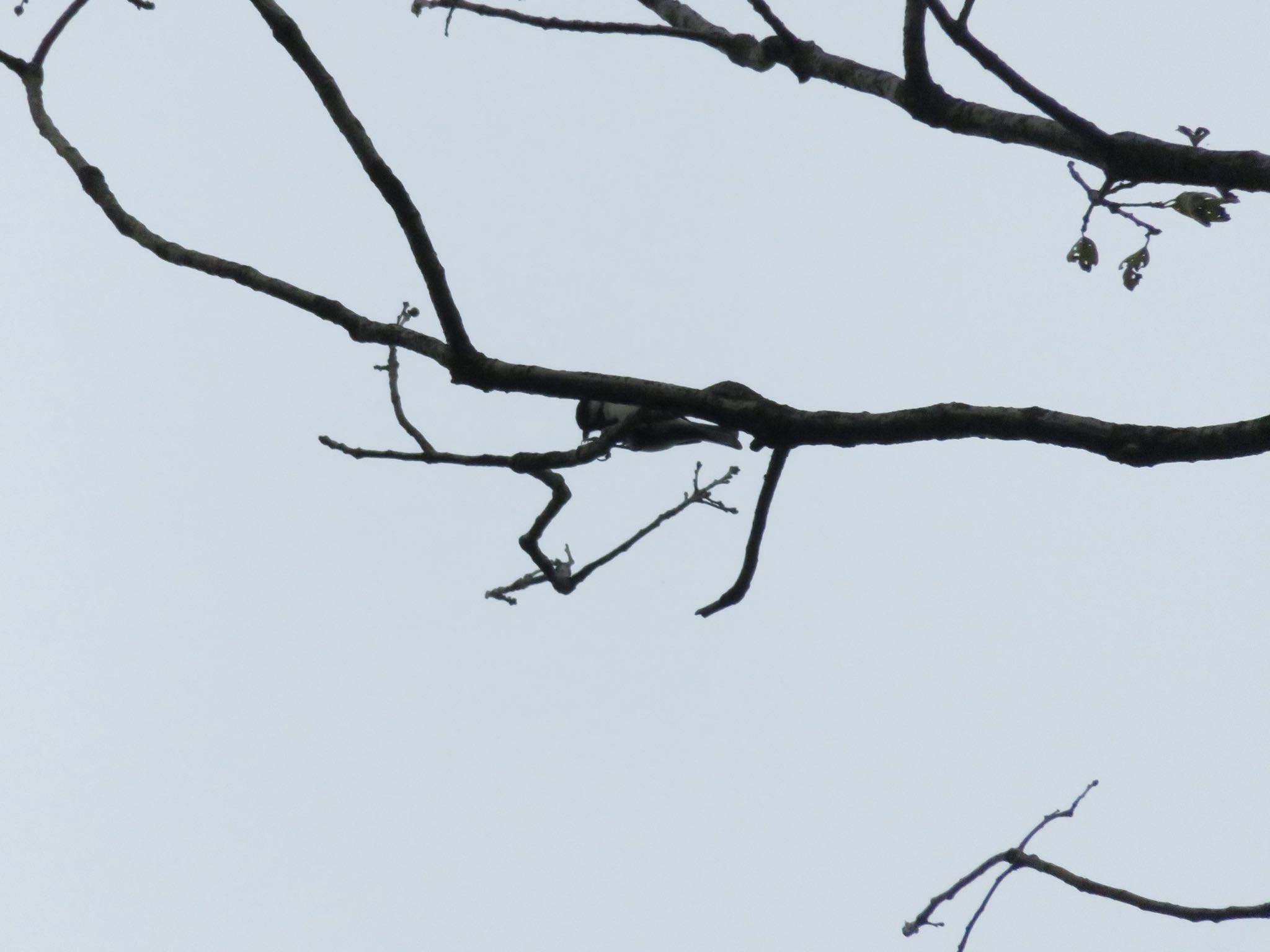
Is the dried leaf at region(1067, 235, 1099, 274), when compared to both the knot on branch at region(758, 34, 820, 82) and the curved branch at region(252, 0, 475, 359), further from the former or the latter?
the curved branch at region(252, 0, 475, 359)

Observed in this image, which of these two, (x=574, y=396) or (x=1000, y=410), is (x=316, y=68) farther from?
(x=1000, y=410)

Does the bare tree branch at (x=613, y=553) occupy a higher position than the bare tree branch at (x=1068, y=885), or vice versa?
the bare tree branch at (x=613, y=553)

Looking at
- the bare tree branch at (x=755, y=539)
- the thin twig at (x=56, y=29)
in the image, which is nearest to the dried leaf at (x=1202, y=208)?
the bare tree branch at (x=755, y=539)

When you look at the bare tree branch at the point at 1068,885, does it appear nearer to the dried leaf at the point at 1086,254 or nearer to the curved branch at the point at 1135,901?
the curved branch at the point at 1135,901

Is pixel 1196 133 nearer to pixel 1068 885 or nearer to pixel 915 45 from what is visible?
pixel 915 45

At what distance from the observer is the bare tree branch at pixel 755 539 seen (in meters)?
2.98

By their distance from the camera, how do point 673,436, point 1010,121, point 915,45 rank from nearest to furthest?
point 915,45, point 1010,121, point 673,436

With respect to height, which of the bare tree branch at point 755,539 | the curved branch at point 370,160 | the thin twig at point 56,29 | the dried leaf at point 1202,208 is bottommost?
the bare tree branch at point 755,539

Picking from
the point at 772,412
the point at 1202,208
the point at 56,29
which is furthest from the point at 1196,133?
the point at 56,29

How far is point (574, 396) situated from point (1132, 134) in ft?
5.64

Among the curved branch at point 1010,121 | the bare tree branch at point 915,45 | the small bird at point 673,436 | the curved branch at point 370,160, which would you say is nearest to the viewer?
the curved branch at point 370,160

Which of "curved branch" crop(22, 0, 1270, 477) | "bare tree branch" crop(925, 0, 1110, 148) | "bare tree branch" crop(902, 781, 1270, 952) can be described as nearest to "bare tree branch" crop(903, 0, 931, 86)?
"bare tree branch" crop(925, 0, 1110, 148)

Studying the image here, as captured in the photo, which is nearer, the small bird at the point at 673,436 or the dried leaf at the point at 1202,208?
the dried leaf at the point at 1202,208

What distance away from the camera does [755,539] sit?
121 inches
